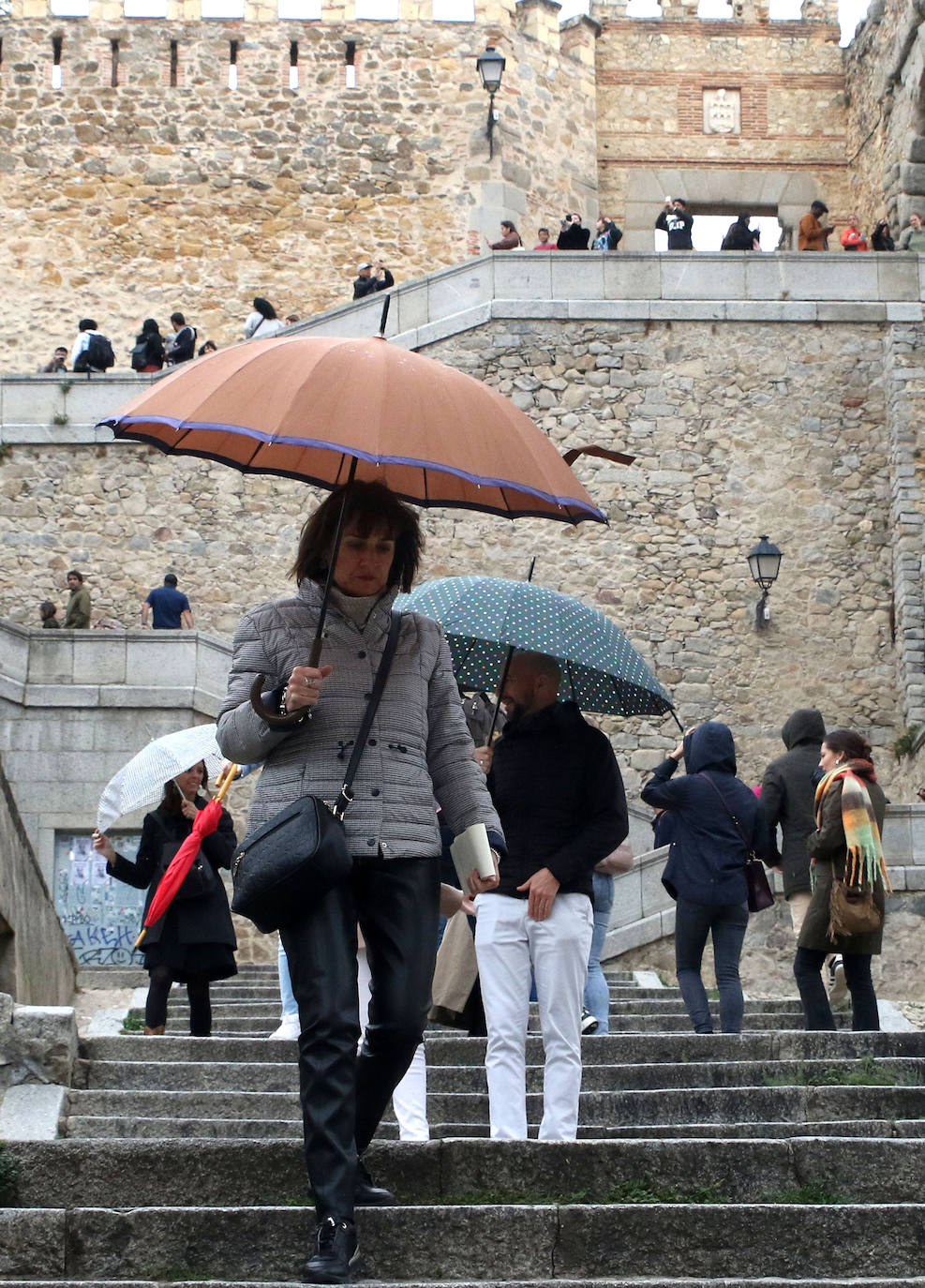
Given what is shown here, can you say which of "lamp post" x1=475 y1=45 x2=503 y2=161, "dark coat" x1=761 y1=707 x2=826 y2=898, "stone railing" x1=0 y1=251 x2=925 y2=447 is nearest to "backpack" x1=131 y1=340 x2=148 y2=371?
"stone railing" x1=0 y1=251 x2=925 y2=447

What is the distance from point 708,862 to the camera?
Answer: 8500 mm

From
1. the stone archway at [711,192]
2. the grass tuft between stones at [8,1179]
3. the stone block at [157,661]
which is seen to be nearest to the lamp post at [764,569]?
Result: the stone block at [157,661]

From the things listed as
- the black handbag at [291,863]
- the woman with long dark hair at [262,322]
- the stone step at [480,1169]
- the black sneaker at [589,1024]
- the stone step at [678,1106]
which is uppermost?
the woman with long dark hair at [262,322]

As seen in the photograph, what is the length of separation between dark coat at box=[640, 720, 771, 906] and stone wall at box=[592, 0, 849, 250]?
1844 cm

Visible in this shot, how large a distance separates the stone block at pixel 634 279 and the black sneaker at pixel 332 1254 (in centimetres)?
1513

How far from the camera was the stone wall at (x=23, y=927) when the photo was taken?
24.3 feet

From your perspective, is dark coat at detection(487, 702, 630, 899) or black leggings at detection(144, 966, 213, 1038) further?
black leggings at detection(144, 966, 213, 1038)

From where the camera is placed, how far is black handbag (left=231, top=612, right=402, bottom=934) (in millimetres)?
4383

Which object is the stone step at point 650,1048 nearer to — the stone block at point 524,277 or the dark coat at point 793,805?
the dark coat at point 793,805

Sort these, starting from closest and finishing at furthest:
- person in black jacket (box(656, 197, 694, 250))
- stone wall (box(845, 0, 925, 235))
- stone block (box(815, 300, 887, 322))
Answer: stone block (box(815, 300, 887, 322)), person in black jacket (box(656, 197, 694, 250)), stone wall (box(845, 0, 925, 235))

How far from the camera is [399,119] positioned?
2555 centimetres

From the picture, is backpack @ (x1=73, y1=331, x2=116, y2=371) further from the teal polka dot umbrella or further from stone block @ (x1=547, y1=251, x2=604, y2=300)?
the teal polka dot umbrella

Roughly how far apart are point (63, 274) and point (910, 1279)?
2223 cm

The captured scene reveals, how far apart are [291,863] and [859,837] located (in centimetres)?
409
